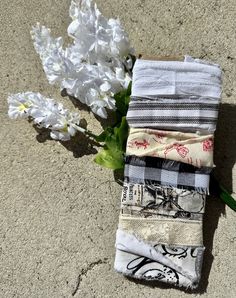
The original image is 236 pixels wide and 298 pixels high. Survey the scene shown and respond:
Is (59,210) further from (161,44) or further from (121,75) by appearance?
(161,44)

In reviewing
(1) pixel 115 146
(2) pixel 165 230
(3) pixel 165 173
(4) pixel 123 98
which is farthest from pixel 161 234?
(4) pixel 123 98

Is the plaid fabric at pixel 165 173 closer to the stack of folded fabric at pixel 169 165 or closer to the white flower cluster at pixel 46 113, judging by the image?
the stack of folded fabric at pixel 169 165

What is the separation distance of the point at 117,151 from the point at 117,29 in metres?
0.33

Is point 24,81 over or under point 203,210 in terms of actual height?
over

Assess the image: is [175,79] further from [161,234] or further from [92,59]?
[161,234]

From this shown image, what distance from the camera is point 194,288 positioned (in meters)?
1.61

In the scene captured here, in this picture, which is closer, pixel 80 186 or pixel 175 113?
pixel 175 113

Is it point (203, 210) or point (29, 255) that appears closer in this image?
point (203, 210)

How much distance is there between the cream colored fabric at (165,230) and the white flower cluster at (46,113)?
29cm

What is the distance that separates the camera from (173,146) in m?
1.57

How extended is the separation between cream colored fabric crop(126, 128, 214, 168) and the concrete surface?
0.35 ft

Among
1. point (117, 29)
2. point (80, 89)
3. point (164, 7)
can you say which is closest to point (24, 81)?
point (80, 89)

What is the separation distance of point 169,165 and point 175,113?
138mm

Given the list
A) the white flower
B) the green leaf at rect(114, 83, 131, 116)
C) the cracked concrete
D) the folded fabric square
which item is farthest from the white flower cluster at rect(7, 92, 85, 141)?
the cracked concrete
